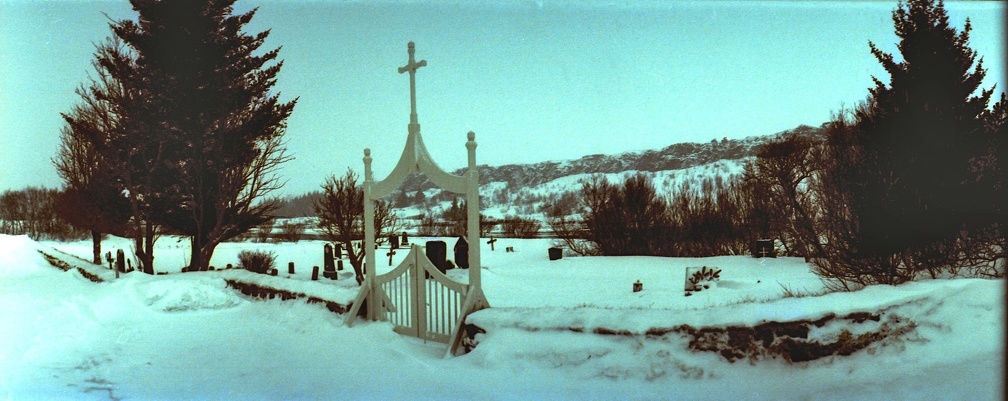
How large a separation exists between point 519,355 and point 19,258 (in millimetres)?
22325

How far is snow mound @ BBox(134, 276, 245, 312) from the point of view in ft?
34.2

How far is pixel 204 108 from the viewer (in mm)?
16281

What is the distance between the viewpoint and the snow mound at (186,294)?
10414mm

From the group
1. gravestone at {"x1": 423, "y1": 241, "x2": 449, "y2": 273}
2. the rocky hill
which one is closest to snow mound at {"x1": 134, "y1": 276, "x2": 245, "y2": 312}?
gravestone at {"x1": 423, "y1": 241, "x2": 449, "y2": 273}

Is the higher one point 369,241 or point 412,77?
point 412,77

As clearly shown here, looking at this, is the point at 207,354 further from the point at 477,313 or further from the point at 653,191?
the point at 653,191

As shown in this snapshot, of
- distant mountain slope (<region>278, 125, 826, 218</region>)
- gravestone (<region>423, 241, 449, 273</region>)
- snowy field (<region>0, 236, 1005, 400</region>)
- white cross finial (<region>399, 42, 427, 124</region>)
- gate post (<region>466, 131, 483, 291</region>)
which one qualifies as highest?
distant mountain slope (<region>278, 125, 826, 218</region>)

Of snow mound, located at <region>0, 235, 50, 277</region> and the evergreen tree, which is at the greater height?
the evergreen tree

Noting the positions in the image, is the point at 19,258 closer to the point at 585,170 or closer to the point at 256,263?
the point at 256,263

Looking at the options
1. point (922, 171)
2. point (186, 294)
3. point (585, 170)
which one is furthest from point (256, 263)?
point (585, 170)

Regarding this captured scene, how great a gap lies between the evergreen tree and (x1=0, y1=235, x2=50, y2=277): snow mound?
16.0ft

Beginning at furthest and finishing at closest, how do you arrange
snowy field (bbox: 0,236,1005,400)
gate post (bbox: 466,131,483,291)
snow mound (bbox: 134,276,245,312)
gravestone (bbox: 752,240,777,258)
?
1. gravestone (bbox: 752,240,777,258)
2. snow mound (bbox: 134,276,245,312)
3. gate post (bbox: 466,131,483,291)
4. snowy field (bbox: 0,236,1005,400)

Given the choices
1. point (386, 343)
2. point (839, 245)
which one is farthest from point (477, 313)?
point (839, 245)

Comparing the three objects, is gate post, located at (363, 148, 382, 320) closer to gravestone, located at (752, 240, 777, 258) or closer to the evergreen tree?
the evergreen tree
